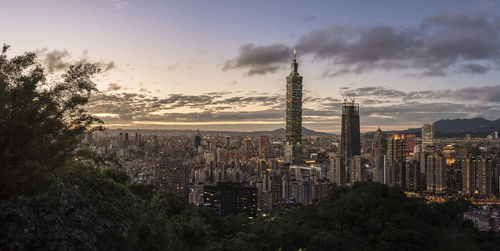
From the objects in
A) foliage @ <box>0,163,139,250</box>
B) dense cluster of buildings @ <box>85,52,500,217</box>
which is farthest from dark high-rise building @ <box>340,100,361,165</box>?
foliage @ <box>0,163,139,250</box>

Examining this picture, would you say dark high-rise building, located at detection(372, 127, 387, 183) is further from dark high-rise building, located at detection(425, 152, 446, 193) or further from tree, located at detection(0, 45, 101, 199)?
tree, located at detection(0, 45, 101, 199)

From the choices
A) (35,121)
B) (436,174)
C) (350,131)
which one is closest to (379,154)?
(436,174)

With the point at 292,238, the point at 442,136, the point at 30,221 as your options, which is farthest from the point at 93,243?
the point at 442,136

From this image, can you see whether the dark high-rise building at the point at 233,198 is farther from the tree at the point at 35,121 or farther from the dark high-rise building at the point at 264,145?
the dark high-rise building at the point at 264,145

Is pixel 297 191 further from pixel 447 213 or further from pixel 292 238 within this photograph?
pixel 292 238

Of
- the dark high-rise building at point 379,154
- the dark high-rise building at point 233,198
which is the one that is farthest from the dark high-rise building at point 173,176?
the dark high-rise building at point 379,154

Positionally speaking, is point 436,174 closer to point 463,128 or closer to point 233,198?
point 233,198
